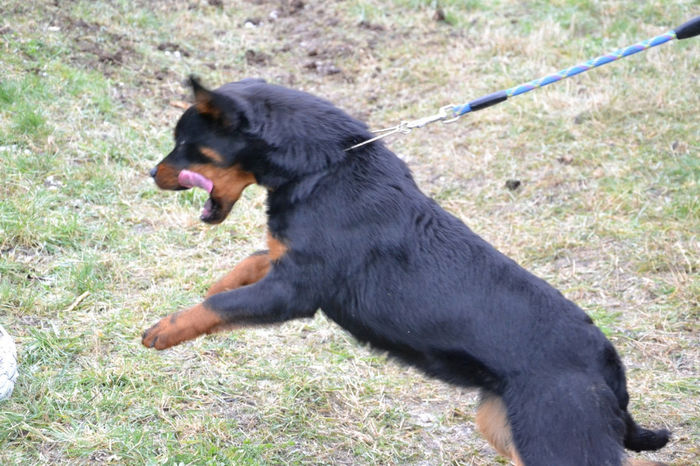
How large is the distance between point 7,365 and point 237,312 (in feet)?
4.74

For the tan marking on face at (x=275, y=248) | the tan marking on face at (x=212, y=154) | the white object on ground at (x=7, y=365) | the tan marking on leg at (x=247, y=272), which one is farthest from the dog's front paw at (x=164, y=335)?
the white object on ground at (x=7, y=365)

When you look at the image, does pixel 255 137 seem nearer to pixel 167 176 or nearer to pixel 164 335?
pixel 167 176

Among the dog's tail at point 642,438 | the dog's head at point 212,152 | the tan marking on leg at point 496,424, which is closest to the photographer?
the tan marking on leg at point 496,424

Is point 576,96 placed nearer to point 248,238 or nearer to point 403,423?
point 248,238

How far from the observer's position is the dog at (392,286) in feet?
9.96

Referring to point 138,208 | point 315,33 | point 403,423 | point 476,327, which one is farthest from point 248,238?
point 315,33

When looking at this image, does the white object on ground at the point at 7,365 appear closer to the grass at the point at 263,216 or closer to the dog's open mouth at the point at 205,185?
the grass at the point at 263,216

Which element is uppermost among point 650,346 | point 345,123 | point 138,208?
point 345,123

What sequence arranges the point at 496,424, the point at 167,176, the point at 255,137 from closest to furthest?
the point at 496,424
the point at 255,137
the point at 167,176

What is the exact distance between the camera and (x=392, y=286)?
3.36 m

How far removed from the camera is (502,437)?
10.6 feet

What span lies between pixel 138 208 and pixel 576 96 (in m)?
4.76

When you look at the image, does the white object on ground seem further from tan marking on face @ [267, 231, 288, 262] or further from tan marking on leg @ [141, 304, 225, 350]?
tan marking on face @ [267, 231, 288, 262]

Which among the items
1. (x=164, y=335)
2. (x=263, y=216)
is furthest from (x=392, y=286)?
(x=263, y=216)
